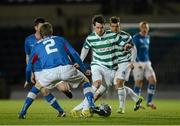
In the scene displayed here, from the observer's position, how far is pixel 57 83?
11.9 meters

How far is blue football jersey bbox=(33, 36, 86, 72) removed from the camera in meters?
11.6

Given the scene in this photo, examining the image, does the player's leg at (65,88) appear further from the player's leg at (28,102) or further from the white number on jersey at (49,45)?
the white number on jersey at (49,45)

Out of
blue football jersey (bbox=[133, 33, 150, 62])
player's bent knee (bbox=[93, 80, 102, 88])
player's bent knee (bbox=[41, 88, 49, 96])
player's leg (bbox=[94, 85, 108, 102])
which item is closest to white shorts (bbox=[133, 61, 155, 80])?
blue football jersey (bbox=[133, 33, 150, 62])

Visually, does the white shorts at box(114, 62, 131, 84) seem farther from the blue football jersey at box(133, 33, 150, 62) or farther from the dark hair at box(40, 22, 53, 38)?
the blue football jersey at box(133, 33, 150, 62)

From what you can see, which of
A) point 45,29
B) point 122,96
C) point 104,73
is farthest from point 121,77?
point 45,29

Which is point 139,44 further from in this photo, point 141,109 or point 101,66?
point 101,66

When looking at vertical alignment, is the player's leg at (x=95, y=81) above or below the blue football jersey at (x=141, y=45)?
below

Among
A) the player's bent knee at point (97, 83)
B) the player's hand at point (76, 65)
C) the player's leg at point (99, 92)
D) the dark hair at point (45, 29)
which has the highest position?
the dark hair at point (45, 29)

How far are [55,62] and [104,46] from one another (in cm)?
174

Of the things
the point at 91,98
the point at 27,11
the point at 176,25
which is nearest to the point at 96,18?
the point at 91,98

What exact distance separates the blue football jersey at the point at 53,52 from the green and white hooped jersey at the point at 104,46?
135cm

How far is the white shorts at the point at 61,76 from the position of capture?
11.6 metres

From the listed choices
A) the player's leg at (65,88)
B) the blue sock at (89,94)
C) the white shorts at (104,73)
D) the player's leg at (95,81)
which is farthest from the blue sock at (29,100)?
the white shorts at (104,73)

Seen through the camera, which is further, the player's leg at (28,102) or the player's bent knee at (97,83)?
the player's bent knee at (97,83)
